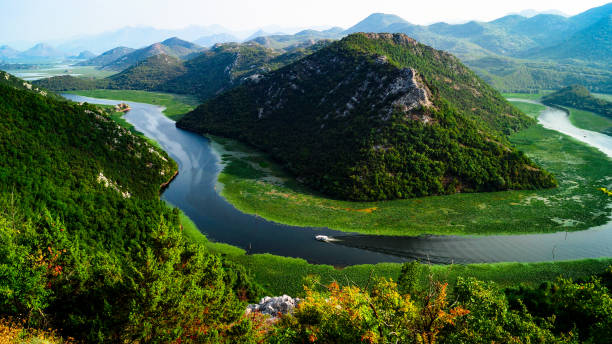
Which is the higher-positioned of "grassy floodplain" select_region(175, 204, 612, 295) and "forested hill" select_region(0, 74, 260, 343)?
"forested hill" select_region(0, 74, 260, 343)

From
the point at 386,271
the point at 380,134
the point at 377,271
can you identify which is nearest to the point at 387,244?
the point at 386,271

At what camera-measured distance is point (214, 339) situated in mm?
28500

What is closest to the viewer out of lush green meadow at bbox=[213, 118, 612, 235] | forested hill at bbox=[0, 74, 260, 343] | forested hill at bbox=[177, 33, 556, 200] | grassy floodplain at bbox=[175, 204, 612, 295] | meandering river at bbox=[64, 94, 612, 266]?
forested hill at bbox=[0, 74, 260, 343]

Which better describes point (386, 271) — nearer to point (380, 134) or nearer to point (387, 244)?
point (387, 244)

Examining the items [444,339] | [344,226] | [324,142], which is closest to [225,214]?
[344,226]

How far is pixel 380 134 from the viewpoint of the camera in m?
121

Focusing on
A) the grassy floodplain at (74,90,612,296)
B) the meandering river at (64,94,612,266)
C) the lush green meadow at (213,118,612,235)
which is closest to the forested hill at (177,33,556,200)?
the lush green meadow at (213,118,612,235)

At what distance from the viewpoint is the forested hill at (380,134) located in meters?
110

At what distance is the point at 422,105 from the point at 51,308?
12896 centimetres

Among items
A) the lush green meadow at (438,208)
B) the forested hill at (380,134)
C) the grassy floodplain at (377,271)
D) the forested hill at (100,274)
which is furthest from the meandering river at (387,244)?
the forested hill at (380,134)

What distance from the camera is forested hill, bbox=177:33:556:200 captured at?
110 metres

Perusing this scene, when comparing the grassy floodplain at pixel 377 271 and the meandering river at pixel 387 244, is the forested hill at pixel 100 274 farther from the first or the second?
the meandering river at pixel 387 244

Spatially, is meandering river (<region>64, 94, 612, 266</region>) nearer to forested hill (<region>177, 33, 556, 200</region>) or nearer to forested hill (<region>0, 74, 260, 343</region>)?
forested hill (<region>0, 74, 260, 343</region>)

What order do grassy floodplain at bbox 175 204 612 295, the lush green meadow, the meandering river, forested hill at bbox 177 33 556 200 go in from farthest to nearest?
forested hill at bbox 177 33 556 200 < the lush green meadow < the meandering river < grassy floodplain at bbox 175 204 612 295
